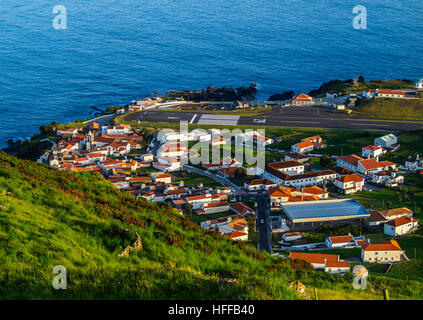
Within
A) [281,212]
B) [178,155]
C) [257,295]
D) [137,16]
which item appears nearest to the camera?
[257,295]

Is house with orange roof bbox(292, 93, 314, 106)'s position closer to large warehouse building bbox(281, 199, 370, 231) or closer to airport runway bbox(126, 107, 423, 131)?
airport runway bbox(126, 107, 423, 131)

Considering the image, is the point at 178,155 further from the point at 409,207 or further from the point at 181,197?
the point at 409,207

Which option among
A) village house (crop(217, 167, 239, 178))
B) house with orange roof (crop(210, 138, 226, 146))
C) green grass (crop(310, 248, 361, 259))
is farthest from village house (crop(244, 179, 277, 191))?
green grass (crop(310, 248, 361, 259))

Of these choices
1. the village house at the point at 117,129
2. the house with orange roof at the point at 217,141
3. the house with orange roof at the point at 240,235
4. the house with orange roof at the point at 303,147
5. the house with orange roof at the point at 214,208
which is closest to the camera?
the house with orange roof at the point at 240,235

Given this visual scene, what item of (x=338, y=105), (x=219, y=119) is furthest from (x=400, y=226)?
(x=338, y=105)

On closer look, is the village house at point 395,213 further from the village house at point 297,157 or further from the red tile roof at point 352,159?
the village house at point 297,157

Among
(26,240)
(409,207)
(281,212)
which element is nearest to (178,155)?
(281,212)

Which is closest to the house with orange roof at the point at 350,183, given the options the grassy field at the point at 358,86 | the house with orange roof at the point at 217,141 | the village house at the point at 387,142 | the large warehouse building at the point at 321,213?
the large warehouse building at the point at 321,213
